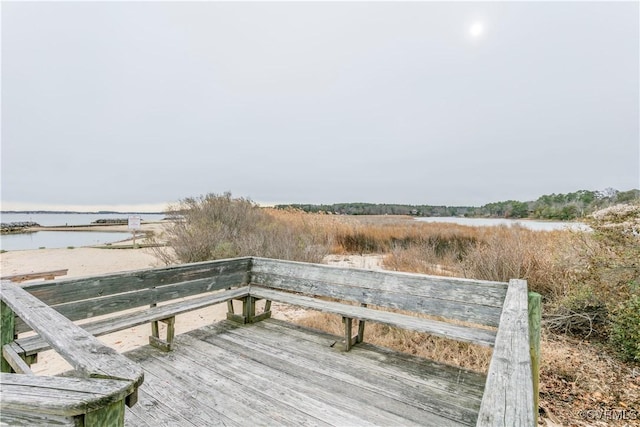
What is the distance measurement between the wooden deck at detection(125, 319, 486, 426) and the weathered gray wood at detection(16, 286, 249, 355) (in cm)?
39

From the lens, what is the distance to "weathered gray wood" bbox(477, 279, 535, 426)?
32.9 inches

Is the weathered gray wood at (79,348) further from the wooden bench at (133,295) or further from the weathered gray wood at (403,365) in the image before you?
the weathered gray wood at (403,365)

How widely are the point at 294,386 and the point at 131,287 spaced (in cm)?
190

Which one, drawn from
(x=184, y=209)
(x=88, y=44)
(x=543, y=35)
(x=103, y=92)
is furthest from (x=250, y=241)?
(x=543, y=35)

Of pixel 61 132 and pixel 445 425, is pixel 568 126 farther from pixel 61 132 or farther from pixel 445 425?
pixel 61 132

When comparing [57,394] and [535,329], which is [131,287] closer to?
[57,394]

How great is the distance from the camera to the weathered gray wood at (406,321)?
261 centimetres

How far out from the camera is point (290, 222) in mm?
10773

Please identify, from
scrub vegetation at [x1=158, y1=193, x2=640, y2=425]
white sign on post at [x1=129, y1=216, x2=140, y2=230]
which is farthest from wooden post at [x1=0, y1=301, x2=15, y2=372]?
white sign on post at [x1=129, y1=216, x2=140, y2=230]

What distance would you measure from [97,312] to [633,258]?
6446 mm

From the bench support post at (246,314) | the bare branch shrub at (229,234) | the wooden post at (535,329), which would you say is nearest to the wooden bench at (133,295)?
the bench support post at (246,314)

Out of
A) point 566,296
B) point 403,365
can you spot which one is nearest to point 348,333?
point 403,365

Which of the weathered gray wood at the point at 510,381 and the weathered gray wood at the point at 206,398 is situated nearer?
the weathered gray wood at the point at 510,381

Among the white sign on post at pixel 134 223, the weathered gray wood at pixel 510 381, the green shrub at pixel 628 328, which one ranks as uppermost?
the white sign on post at pixel 134 223
